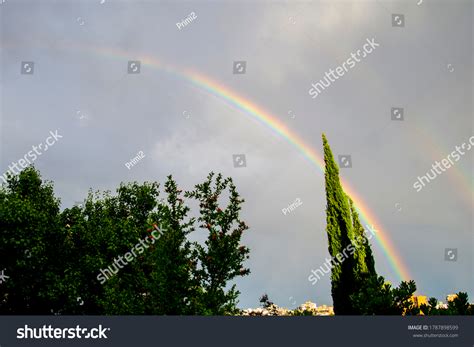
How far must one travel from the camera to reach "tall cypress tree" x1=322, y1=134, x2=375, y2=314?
2895 cm

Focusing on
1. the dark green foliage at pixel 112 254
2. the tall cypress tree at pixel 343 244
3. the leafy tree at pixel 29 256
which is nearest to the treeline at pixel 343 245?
the tall cypress tree at pixel 343 244

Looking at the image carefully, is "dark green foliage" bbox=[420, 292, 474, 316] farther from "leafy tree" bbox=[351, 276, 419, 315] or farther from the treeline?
the treeline

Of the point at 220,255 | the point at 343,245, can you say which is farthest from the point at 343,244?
the point at 220,255

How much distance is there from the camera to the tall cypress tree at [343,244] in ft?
95.0

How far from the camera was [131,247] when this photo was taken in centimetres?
3297

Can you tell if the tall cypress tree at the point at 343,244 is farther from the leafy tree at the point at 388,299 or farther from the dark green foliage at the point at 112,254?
the leafy tree at the point at 388,299

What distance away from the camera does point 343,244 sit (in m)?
30.8

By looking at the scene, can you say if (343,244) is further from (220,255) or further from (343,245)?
(220,255)

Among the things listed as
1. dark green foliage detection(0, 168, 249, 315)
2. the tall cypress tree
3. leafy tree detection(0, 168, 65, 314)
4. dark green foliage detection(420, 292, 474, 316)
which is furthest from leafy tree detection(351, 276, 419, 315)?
leafy tree detection(0, 168, 65, 314)

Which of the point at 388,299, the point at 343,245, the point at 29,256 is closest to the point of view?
the point at 388,299
